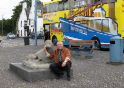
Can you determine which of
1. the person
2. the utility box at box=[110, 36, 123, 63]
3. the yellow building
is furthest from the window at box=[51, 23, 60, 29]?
the person

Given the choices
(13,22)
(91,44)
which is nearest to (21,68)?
(91,44)

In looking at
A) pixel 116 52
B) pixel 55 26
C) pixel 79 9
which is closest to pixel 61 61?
pixel 116 52

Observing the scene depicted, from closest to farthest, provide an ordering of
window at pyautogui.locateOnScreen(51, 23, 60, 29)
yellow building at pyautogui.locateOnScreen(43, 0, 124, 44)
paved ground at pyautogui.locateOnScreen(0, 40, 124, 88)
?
1. paved ground at pyautogui.locateOnScreen(0, 40, 124, 88)
2. yellow building at pyautogui.locateOnScreen(43, 0, 124, 44)
3. window at pyautogui.locateOnScreen(51, 23, 60, 29)

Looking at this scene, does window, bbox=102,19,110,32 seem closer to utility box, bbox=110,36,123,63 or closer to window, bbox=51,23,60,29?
window, bbox=51,23,60,29

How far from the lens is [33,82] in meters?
11.8

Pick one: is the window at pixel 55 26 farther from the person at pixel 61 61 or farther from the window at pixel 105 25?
the person at pixel 61 61

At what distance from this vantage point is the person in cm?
1188

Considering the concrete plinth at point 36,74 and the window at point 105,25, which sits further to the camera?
the window at point 105,25

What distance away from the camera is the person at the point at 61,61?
1188 cm

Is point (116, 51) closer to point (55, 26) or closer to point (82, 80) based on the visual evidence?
point (82, 80)

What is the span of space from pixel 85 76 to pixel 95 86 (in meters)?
2.09

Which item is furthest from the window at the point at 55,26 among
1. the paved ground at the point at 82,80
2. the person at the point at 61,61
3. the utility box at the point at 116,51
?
the person at the point at 61,61

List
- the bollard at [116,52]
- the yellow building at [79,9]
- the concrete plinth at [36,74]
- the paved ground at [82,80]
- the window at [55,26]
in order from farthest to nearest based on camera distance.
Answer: the window at [55,26], the yellow building at [79,9], the bollard at [116,52], the concrete plinth at [36,74], the paved ground at [82,80]

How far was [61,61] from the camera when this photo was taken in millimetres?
11930
